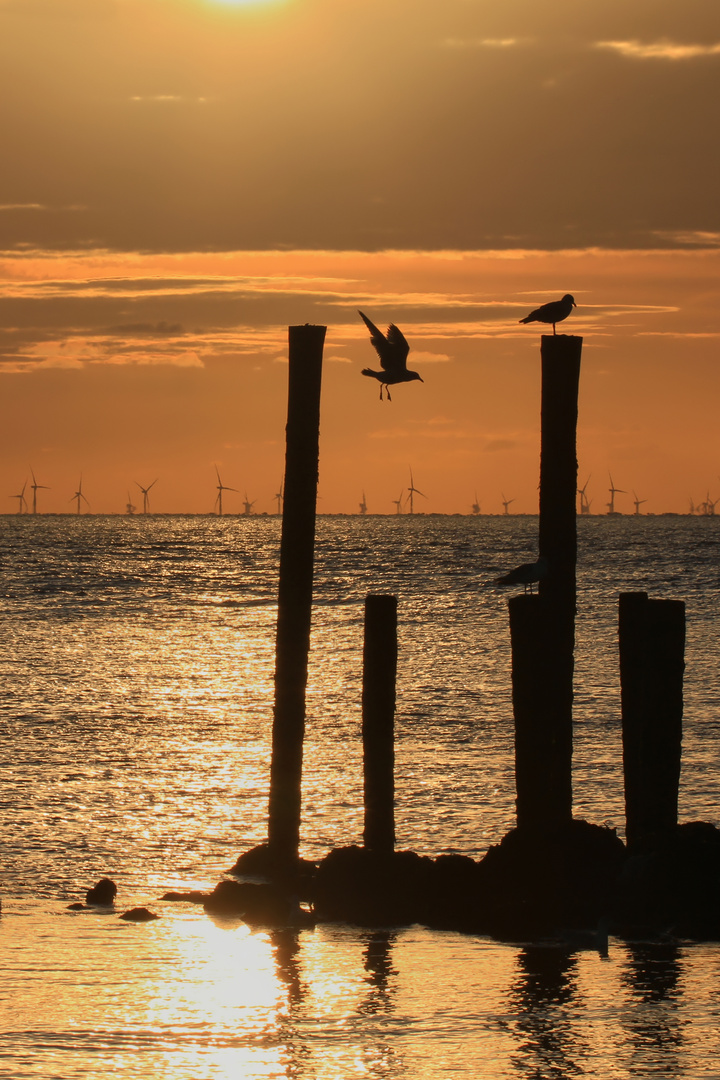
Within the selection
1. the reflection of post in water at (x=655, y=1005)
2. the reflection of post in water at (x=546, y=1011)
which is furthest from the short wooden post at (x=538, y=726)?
the reflection of post in water at (x=655, y=1005)

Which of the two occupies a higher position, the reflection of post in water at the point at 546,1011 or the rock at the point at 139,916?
the rock at the point at 139,916

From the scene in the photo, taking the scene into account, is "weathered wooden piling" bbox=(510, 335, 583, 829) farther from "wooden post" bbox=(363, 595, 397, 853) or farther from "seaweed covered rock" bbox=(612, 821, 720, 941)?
"wooden post" bbox=(363, 595, 397, 853)

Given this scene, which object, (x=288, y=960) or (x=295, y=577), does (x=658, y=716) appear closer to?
(x=295, y=577)

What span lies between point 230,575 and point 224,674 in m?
56.4

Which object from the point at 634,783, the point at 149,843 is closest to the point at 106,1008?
the point at 634,783

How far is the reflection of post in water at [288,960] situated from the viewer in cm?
953

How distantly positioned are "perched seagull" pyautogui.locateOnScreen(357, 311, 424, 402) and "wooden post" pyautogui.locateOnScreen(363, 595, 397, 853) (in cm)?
211

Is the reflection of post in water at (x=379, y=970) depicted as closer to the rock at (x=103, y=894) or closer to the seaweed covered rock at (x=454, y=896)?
the seaweed covered rock at (x=454, y=896)

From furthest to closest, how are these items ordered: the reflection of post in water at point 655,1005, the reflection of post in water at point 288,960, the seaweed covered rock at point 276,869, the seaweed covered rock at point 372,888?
the seaweed covered rock at point 276,869, the seaweed covered rock at point 372,888, the reflection of post in water at point 288,960, the reflection of post in water at point 655,1005

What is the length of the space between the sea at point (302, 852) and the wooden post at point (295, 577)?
1.24 m

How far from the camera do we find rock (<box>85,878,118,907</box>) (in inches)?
503

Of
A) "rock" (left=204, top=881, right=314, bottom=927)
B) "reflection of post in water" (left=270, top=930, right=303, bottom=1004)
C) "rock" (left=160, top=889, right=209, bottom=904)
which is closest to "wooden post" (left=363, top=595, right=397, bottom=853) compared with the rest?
"rock" (left=204, top=881, right=314, bottom=927)

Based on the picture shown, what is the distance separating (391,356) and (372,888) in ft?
16.0

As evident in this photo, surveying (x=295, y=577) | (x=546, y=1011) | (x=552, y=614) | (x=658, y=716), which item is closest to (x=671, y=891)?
(x=658, y=716)
